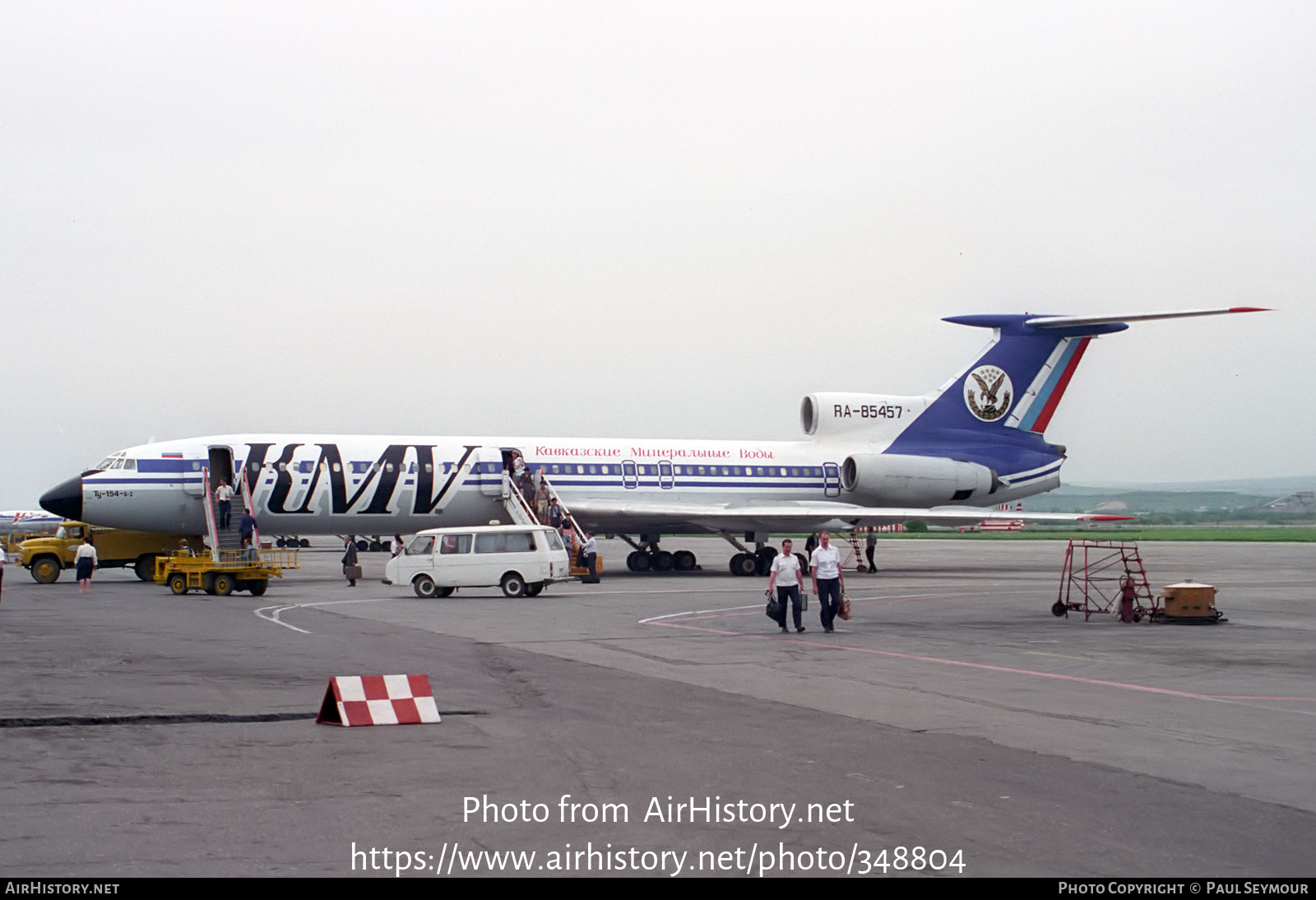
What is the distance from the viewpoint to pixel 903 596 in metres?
30.0

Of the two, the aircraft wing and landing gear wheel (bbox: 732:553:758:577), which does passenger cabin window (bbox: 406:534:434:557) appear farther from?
landing gear wheel (bbox: 732:553:758:577)

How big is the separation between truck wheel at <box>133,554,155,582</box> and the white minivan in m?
13.0

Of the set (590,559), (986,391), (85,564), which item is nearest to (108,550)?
(85,564)

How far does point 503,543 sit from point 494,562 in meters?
0.48

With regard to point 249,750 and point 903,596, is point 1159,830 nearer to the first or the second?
point 249,750

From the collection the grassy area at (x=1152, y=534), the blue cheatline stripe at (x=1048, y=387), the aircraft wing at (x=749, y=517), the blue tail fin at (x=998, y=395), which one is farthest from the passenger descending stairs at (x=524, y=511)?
the grassy area at (x=1152, y=534)

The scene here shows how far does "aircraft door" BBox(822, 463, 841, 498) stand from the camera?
4388 centimetres

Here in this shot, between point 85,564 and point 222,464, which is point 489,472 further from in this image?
point 85,564

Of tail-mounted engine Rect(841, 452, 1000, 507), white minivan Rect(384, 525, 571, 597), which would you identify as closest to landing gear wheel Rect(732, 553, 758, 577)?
tail-mounted engine Rect(841, 452, 1000, 507)

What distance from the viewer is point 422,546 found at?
30625 millimetres

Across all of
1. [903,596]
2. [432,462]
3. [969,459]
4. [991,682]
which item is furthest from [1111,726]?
[969,459]

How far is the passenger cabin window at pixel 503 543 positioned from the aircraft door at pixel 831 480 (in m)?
16.4

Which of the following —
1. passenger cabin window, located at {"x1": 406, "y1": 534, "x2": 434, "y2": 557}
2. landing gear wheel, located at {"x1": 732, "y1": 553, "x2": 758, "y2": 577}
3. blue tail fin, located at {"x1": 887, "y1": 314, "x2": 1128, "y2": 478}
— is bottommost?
landing gear wheel, located at {"x1": 732, "y1": 553, "x2": 758, "y2": 577}

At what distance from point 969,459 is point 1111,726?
110ft
